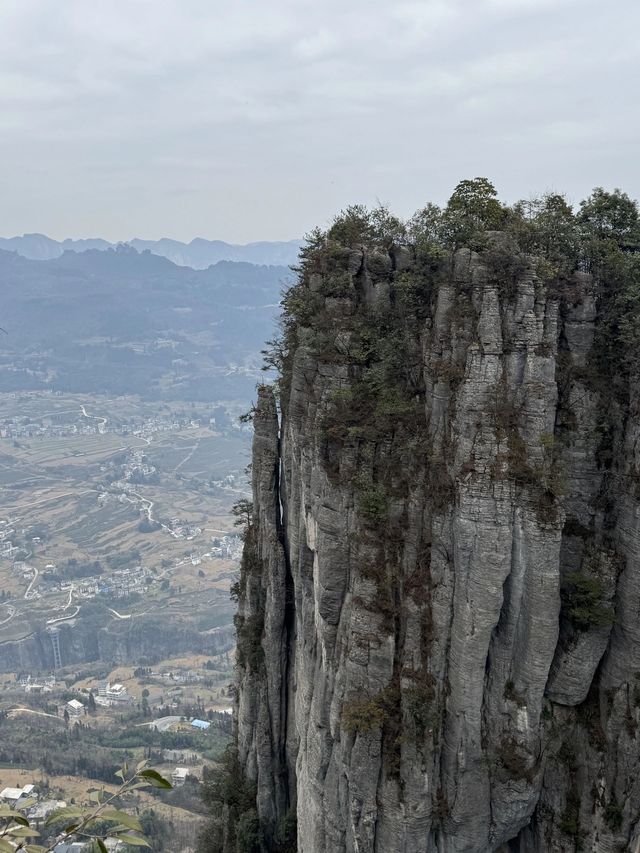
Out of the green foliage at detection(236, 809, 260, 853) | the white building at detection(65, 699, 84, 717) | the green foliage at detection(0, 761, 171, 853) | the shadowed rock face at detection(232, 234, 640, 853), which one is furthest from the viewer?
the white building at detection(65, 699, 84, 717)

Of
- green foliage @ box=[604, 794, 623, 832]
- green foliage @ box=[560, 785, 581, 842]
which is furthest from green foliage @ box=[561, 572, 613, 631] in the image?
green foliage @ box=[560, 785, 581, 842]

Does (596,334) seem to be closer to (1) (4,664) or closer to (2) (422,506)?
(2) (422,506)

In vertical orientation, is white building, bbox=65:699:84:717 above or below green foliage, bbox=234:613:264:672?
below

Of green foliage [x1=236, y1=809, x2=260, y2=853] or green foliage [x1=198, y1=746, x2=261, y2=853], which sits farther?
green foliage [x1=198, y1=746, x2=261, y2=853]

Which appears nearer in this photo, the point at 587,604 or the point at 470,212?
the point at 587,604

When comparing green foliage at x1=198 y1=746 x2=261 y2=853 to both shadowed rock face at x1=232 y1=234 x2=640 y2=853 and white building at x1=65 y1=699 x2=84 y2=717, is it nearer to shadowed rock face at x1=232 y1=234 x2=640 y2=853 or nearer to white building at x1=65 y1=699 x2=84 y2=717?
shadowed rock face at x1=232 y1=234 x2=640 y2=853

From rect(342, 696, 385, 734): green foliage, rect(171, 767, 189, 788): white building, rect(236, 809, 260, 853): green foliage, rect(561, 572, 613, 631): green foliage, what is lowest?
rect(171, 767, 189, 788): white building

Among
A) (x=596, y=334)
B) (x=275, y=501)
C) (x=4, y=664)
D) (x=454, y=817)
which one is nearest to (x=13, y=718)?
(x=4, y=664)

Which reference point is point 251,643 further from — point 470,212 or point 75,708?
point 75,708

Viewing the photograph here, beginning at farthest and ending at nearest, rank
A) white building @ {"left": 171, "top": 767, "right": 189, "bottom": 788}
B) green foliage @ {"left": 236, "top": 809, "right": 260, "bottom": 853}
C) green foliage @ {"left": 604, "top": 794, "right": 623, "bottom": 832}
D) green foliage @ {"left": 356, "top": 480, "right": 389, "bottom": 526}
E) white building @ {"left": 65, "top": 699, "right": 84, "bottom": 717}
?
1. white building @ {"left": 65, "top": 699, "right": 84, "bottom": 717}
2. white building @ {"left": 171, "top": 767, "right": 189, "bottom": 788}
3. green foliage @ {"left": 236, "top": 809, "right": 260, "bottom": 853}
4. green foliage @ {"left": 356, "top": 480, "right": 389, "bottom": 526}
5. green foliage @ {"left": 604, "top": 794, "right": 623, "bottom": 832}

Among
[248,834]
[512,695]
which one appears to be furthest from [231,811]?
[512,695]
